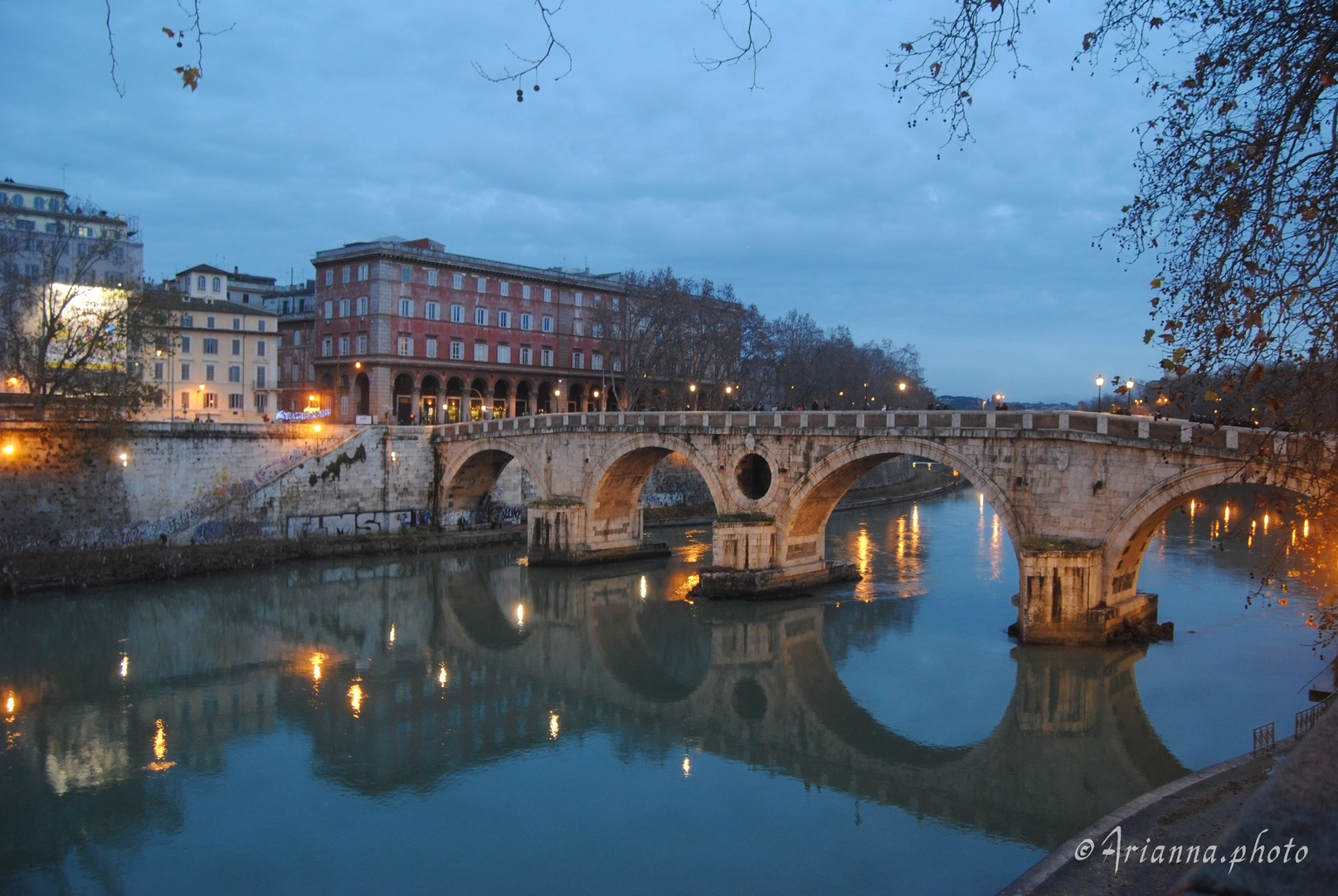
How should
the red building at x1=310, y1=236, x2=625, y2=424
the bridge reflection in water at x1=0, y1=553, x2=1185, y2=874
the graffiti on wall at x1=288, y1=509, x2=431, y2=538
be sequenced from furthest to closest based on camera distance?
the red building at x1=310, y1=236, x2=625, y2=424 → the graffiti on wall at x1=288, y1=509, x2=431, y2=538 → the bridge reflection in water at x1=0, y1=553, x2=1185, y2=874

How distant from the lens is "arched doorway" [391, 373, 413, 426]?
45.7 meters

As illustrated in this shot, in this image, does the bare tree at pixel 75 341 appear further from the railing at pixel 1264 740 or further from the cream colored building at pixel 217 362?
the railing at pixel 1264 740

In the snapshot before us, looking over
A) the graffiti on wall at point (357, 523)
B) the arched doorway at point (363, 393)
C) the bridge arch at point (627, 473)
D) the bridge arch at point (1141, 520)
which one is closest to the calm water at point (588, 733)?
the bridge arch at point (1141, 520)

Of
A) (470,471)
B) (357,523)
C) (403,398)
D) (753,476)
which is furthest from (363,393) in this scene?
(753,476)

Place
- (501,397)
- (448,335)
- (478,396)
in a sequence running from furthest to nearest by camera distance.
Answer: (501,397) < (478,396) < (448,335)

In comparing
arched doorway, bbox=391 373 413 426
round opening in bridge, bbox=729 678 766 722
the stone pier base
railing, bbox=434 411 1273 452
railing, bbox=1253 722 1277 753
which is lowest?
round opening in bridge, bbox=729 678 766 722

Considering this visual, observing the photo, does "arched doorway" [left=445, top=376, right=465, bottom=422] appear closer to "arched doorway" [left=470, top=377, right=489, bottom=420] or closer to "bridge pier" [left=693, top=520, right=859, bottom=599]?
"arched doorway" [left=470, top=377, right=489, bottom=420]

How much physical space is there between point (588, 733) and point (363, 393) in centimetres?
3317

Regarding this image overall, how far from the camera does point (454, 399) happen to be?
48375mm

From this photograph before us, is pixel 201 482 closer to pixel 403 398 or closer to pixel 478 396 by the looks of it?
pixel 403 398

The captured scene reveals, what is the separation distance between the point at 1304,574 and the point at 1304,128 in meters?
20.9

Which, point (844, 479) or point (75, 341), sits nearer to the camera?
point (844, 479)

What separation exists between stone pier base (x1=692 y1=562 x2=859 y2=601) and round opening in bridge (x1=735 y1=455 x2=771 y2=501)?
7.46ft

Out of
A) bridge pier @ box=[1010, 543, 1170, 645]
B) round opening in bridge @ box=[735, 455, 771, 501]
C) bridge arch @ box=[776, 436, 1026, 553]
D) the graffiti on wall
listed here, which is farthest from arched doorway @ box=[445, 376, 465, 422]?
bridge pier @ box=[1010, 543, 1170, 645]
